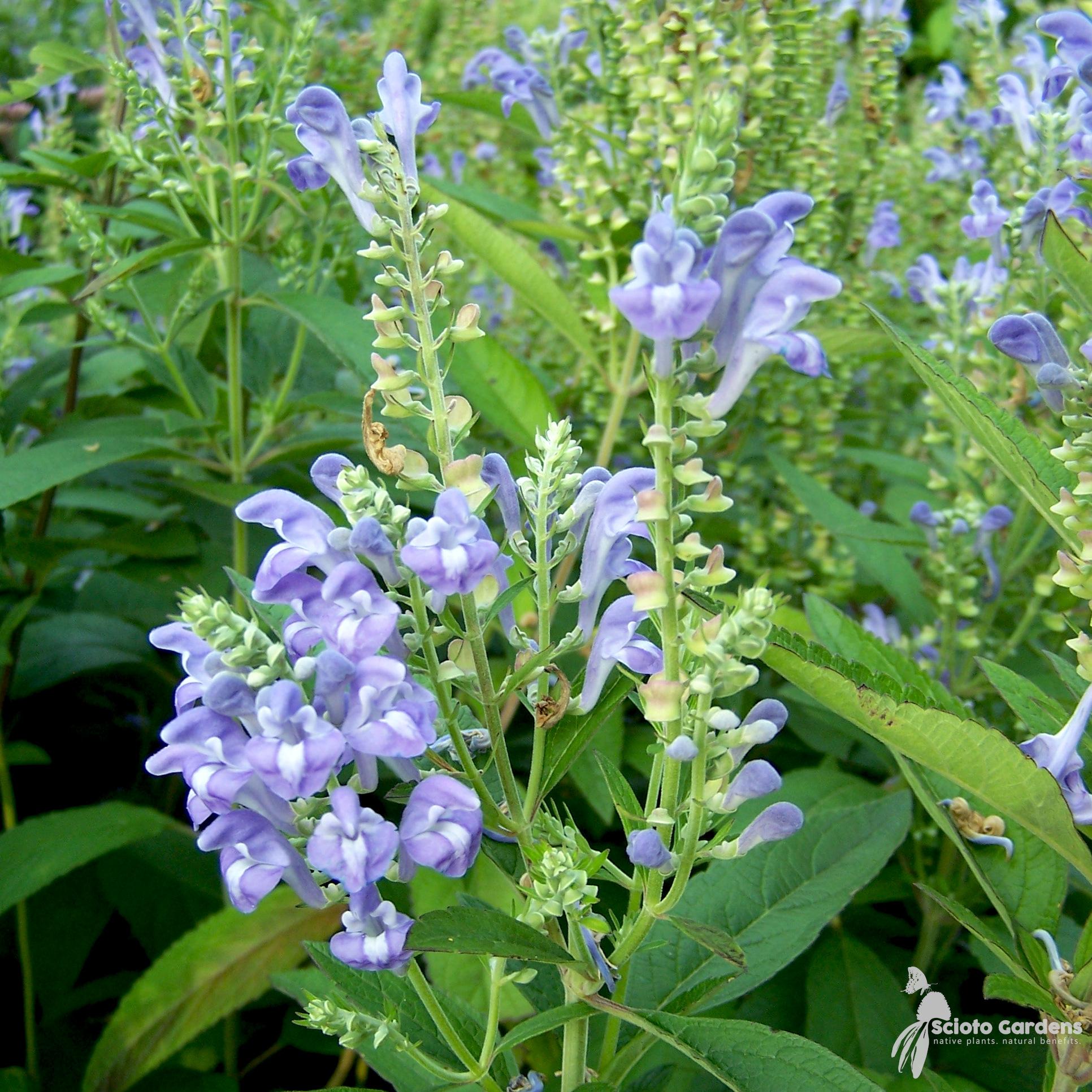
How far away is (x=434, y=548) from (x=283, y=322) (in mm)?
1724

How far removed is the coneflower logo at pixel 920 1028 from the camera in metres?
1.24

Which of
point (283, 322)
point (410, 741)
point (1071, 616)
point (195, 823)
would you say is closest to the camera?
point (410, 741)

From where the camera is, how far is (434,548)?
2.59 ft

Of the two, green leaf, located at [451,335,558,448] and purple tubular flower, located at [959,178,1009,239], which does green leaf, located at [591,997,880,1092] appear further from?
purple tubular flower, located at [959,178,1009,239]

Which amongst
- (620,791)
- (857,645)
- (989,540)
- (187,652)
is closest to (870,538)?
(989,540)

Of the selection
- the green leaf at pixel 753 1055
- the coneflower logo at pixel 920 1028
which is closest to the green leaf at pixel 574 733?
the green leaf at pixel 753 1055

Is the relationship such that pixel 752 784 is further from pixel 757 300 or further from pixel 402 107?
pixel 402 107

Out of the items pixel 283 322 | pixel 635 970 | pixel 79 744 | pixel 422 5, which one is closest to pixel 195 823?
pixel 635 970

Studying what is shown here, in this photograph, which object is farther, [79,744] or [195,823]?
[79,744]

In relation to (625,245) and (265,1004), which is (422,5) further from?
(265,1004)

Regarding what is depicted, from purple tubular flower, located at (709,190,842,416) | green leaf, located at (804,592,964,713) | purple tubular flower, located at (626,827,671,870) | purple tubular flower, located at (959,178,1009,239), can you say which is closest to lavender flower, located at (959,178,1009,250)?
purple tubular flower, located at (959,178,1009,239)

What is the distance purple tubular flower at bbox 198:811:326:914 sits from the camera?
838mm

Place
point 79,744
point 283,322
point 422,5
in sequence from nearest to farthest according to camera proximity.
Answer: point 283,322 < point 79,744 < point 422,5

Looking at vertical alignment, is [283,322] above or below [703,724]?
below
